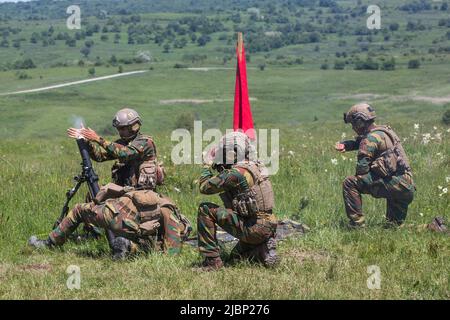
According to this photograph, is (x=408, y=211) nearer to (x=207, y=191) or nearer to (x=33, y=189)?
(x=207, y=191)

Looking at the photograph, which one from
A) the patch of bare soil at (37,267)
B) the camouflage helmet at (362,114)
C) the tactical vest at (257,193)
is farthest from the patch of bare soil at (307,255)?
the patch of bare soil at (37,267)

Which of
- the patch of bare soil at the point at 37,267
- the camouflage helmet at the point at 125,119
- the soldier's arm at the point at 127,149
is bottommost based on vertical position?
the patch of bare soil at the point at 37,267

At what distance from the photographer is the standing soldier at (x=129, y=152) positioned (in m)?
9.60

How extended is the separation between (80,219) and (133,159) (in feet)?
3.26

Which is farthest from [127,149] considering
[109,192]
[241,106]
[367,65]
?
[367,65]

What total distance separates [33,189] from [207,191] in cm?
610

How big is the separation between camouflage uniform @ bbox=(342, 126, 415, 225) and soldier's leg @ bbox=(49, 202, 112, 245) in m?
3.47

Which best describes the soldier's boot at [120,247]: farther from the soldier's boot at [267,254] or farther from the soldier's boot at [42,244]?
the soldier's boot at [267,254]

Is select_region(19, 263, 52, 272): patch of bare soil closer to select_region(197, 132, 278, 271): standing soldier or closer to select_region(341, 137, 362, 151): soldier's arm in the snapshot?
select_region(197, 132, 278, 271): standing soldier

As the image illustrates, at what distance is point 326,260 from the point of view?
8.70 metres

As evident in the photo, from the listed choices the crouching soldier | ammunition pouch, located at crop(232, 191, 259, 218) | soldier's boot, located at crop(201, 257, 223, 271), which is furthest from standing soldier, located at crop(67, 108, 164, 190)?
ammunition pouch, located at crop(232, 191, 259, 218)

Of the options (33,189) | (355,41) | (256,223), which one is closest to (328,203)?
(256,223)

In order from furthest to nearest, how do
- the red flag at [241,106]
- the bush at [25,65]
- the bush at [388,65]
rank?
1. the bush at [25,65]
2. the bush at [388,65]
3. the red flag at [241,106]

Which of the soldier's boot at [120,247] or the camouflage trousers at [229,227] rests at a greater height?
the camouflage trousers at [229,227]
